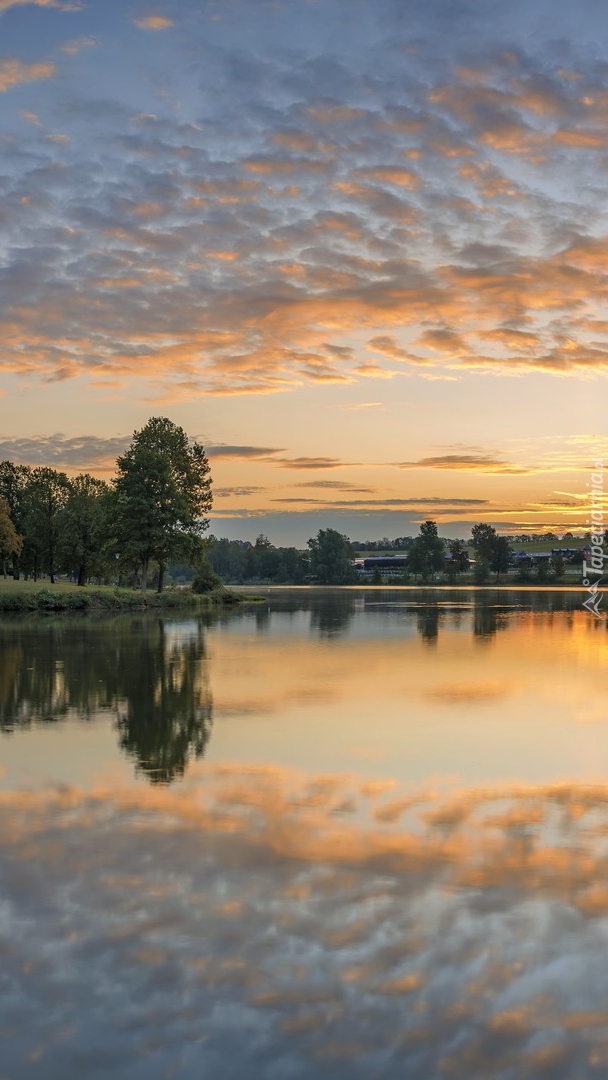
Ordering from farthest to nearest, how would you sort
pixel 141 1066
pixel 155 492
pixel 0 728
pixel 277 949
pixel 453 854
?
pixel 155 492, pixel 0 728, pixel 453 854, pixel 277 949, pixel 141 1066

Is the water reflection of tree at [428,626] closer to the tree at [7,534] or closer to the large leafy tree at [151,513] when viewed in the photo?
the large leafy tree at [151,513]

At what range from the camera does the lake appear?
593cm

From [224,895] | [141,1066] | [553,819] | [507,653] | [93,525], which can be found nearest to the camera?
[141,1066]

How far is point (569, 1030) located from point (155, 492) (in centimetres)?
7801

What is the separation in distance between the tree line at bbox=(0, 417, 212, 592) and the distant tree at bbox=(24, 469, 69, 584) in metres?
0.11

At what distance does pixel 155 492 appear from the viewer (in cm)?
8231

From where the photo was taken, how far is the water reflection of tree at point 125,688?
16.1 meters

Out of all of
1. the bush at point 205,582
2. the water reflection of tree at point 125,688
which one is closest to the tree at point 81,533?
the bush at point 205,582

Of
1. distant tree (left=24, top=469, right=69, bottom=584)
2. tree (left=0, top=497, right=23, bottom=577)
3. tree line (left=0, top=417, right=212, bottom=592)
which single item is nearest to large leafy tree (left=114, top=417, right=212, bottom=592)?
tree line (left=0, top=417, right=212, bottom=592)

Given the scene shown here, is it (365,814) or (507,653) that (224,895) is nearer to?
(365,814)

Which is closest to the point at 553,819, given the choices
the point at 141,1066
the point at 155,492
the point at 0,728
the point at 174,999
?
the point at 174,999

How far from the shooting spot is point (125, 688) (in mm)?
23266

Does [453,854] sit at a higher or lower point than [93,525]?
lower

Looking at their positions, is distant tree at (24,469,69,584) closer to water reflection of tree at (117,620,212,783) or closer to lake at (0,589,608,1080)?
water reflection of tree at (117,620,212,783)
